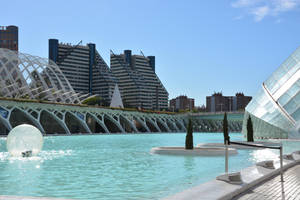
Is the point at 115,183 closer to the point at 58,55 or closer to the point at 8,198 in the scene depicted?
the point at 8,198

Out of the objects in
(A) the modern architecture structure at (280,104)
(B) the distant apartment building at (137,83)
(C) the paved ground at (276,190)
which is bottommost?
(C) the paved ground at (276,190)

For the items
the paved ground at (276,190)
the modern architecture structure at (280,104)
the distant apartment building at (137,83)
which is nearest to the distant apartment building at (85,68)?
the distant apartment building at (137,83)

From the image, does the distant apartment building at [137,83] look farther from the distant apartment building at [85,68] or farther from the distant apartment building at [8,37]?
the distant apartment building at [8,37]

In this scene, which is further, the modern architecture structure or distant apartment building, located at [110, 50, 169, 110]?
distant apartment building, located at [110, 50, 169, 110]

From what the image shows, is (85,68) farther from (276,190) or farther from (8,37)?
(276,190)

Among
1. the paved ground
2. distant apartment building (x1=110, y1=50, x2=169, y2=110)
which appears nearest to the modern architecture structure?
the paved ground

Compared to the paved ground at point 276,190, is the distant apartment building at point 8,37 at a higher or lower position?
higher

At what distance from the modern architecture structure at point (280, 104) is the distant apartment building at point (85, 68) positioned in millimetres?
122293

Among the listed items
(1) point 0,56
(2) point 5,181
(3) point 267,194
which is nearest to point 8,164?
(2) point 5,181

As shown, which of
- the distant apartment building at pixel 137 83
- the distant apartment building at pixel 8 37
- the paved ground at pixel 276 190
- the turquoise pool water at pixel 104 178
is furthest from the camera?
the distant apartment building at pixel 137 83

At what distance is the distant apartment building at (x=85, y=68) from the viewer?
562 ft

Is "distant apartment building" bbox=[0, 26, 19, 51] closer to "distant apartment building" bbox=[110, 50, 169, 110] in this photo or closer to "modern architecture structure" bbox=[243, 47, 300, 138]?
"distant apartment building" bbox=[110, 50, 169, 110]

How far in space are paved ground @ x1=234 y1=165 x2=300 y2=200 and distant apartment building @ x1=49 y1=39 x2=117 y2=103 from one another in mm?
158987

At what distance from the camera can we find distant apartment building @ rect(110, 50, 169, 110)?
183 m
